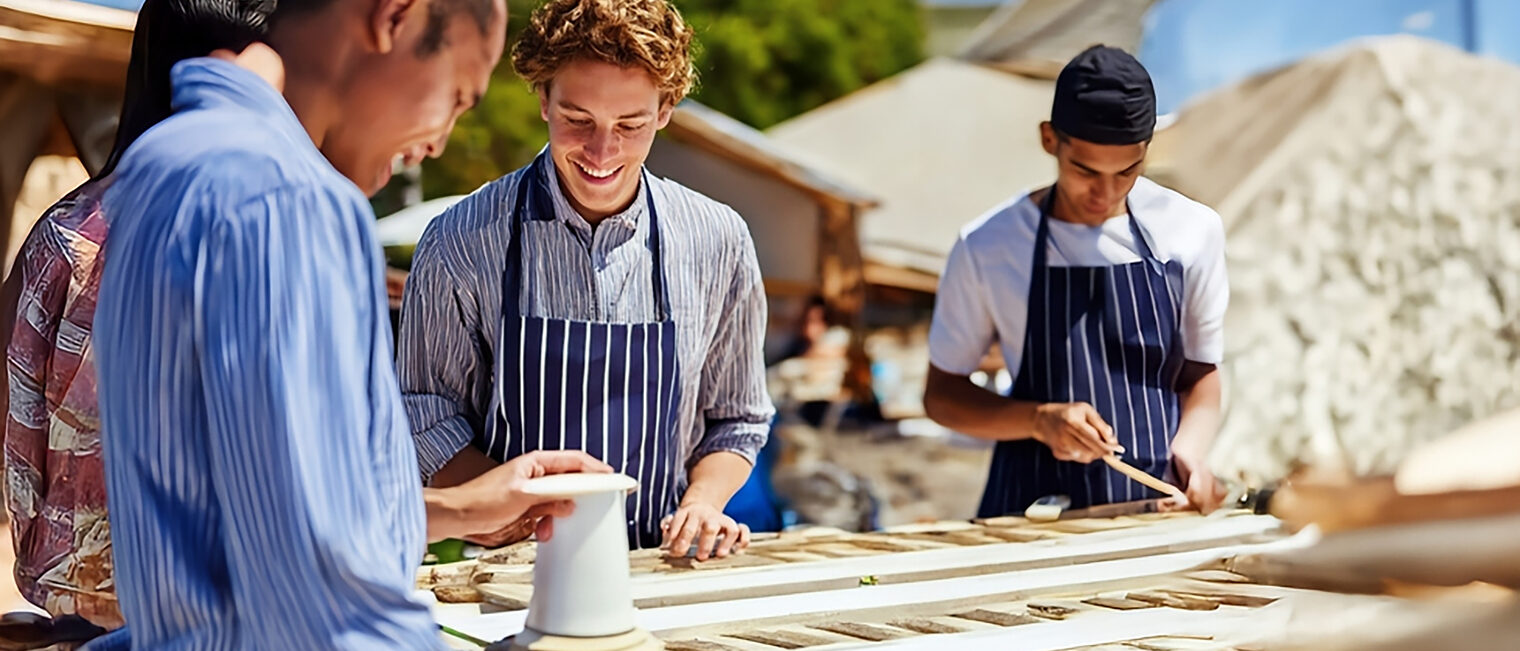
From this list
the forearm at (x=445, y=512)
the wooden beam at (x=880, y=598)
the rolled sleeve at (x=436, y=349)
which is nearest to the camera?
the forearm at (x=445, y=512)

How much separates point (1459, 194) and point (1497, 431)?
237 inches

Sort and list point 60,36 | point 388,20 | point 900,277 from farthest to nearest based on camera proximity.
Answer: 1. point 900,277
2. point 60,36
3. point 388,20

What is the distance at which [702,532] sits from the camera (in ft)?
6.66

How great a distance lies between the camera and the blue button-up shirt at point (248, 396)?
0.96 metres

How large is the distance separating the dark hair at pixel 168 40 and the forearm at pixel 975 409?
62.1 inches

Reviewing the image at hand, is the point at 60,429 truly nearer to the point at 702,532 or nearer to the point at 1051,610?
the point at 702,532

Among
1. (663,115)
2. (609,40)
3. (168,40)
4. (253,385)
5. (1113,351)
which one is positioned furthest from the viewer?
(1113,351)

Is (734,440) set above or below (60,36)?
below

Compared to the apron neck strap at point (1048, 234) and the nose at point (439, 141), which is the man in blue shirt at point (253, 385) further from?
the apron neck strap at point (1048, 234)

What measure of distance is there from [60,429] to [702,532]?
884 millimetres

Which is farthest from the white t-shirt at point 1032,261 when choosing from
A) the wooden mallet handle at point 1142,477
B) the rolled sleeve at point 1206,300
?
the wooden mallet handle at point 1142,477

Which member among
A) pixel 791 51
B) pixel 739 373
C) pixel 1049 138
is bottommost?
pixel 739 373

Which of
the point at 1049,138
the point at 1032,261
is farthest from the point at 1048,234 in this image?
the point at 1049,138

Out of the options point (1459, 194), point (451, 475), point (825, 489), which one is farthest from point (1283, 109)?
point (451, 475)
